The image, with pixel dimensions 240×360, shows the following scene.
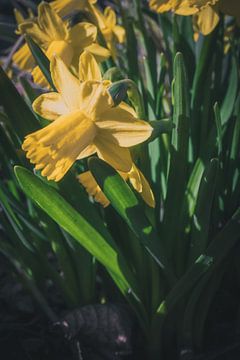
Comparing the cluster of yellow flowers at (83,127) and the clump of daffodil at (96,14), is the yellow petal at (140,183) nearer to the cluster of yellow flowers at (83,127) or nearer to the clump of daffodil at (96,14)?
the cluster of yellow flowers at (83,127)

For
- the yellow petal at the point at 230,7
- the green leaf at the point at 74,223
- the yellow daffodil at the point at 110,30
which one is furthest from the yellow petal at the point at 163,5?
the green leaf at the point at 74,223

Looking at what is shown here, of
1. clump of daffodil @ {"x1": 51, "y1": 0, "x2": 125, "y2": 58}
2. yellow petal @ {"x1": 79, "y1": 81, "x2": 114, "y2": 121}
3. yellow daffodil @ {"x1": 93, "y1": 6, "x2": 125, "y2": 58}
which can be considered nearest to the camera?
yellow petal @ {"x1": 79, "y1": 81, "x2": 114, "y2": 121}

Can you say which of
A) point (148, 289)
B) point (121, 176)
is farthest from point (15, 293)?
point (121, 176)

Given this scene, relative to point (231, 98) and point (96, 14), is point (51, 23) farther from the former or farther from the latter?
point (231, 98)

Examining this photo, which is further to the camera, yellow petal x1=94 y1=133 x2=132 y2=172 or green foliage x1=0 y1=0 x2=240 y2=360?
green foliage x1=0 y1=0 x2=240 y2=360

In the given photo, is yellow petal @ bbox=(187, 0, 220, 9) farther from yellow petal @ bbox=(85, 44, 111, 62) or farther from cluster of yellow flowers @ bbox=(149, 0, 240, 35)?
yellow petal @ bbox=(85, 44, 111, 62)

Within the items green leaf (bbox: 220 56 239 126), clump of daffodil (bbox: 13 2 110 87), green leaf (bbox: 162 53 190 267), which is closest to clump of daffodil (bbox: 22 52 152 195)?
green leaf (bbox: 162 53 190 267)

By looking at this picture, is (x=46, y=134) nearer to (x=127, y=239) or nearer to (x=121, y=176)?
(x=121, y=176)
